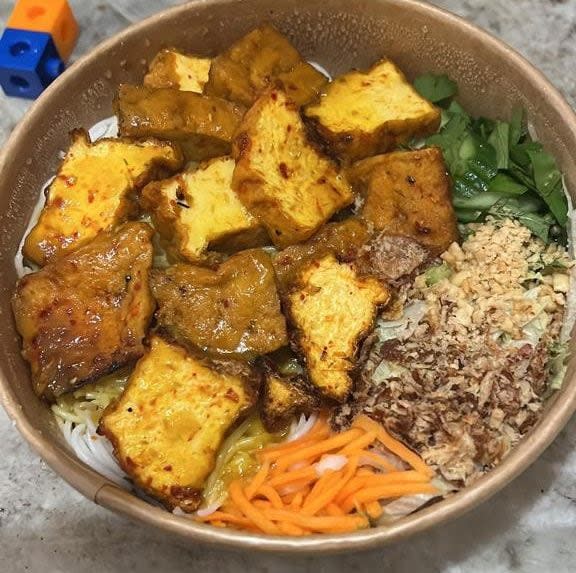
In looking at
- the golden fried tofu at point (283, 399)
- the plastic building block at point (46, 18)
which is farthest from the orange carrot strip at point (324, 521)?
the plastic building block at point (46, 18)

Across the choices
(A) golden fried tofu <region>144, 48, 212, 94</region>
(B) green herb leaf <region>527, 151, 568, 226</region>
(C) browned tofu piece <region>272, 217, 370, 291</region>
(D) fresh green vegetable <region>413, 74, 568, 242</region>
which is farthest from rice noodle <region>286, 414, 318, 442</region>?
(A) golden fried tofu <region>144, 48, 212, 94</region>

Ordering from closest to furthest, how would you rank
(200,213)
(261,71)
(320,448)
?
1. (320,448)
2. (200,213)
3. (261,71)

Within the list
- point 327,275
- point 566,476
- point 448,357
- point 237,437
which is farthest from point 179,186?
point 566,476

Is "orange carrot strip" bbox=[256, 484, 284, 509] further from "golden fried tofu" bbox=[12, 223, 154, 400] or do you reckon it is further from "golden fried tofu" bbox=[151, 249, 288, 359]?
"golden fried tofu" bbox=[12, 223, 154, 400]

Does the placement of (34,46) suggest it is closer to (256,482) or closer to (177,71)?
(177,71)

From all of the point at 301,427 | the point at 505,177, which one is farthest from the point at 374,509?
the point at 505,177

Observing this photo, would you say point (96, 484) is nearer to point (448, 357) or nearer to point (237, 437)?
point (237, 437)
